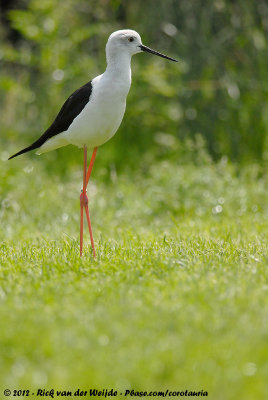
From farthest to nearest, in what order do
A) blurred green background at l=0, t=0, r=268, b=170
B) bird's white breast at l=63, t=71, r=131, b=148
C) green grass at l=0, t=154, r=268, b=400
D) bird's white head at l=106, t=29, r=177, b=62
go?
blurred green background at l=0, t=0, r=268, b=170 → bird's white head at l=106, t=29, r=177, b=62 → bird's white breast at l=63, t=71, r=131, b=148 → green grass at l=0, t=154, r=268, b=400

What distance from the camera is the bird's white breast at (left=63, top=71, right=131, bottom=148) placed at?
461 centimetres

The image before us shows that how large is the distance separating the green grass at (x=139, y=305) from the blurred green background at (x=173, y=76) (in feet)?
8.77

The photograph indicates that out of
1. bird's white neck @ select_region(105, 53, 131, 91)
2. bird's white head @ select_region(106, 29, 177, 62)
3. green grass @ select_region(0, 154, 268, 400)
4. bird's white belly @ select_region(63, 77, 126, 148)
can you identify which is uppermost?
bird's white head @ select_region(106, 29, 177, 62)

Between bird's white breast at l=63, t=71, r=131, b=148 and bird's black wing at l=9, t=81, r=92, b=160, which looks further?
bird's black wing at l=9, t=81, r=92, b=160

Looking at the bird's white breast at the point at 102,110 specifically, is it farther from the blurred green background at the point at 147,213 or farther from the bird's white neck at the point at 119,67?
the blurred green background at the point at 147,213

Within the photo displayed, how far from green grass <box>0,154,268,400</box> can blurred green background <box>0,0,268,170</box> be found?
8.77 feet

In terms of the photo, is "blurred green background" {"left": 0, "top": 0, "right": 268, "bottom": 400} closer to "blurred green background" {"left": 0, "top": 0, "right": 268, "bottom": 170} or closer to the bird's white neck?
"blurred green background" {"left": 0, "top": 0, "right": 268, "bottom": 170}

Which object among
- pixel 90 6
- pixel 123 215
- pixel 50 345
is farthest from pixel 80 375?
pixel 90 6

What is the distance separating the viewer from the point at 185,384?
262 centimetres

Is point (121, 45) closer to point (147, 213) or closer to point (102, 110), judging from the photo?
point (102, 110)

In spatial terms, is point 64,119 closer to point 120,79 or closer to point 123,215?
point 120,79

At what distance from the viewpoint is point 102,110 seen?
15.1 ft

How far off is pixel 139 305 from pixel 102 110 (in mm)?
1808

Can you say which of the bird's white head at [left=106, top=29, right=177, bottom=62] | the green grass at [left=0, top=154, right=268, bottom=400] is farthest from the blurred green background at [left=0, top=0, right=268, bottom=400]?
the bird's white head at [left=106, top=29, right=177, bottom=62]
